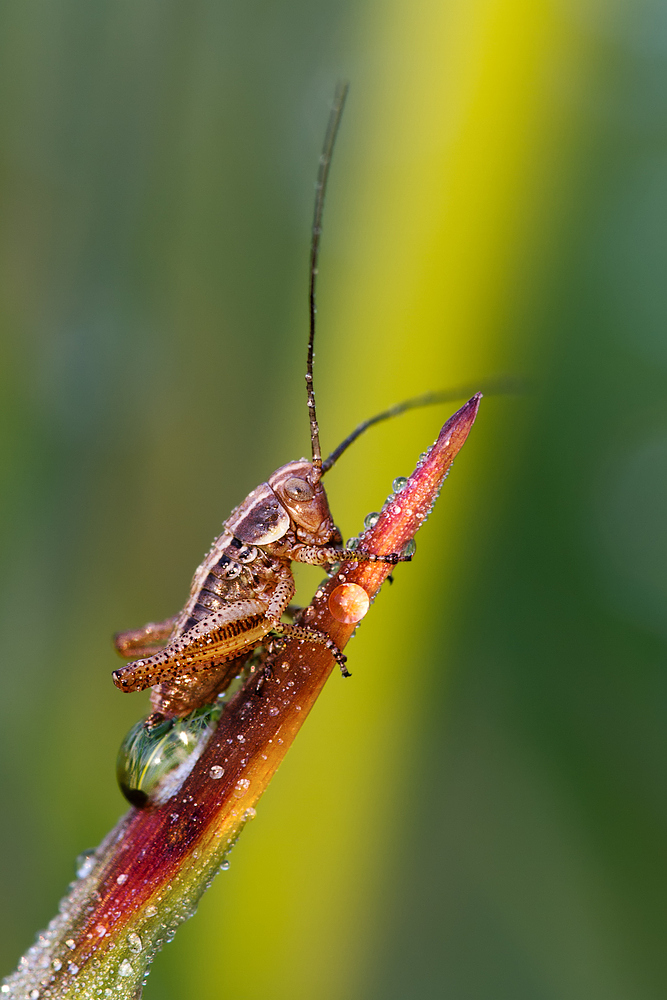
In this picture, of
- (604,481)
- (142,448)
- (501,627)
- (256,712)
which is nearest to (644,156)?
(604,481)

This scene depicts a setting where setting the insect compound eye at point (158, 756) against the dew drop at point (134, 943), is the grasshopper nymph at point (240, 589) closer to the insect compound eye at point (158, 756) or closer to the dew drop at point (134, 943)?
the insect compound eye at point (158, 756)

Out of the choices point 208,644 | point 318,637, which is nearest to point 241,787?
point 318,637

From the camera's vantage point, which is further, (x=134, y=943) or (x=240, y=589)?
(x=240, y=589)

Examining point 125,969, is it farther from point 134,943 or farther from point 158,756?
point 158,756

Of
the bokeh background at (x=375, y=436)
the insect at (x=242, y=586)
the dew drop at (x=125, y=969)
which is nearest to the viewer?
the dew drop at (x=125, y=969)

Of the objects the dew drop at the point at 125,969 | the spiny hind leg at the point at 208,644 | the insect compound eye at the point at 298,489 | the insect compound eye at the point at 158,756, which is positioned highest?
the insect compound eye at the point at 298,489

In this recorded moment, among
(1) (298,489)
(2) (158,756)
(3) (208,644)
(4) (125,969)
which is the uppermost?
(1) (298,489)

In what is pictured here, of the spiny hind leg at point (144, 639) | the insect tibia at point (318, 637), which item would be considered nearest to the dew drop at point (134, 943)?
the insect tibia at point (318, 637)
